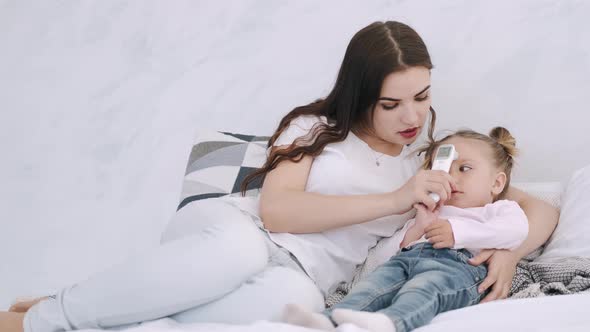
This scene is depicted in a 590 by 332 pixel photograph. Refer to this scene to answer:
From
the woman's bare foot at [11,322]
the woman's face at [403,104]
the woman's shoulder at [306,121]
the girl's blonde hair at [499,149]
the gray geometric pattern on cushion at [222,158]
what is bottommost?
the woman's bare foot at [11,322]

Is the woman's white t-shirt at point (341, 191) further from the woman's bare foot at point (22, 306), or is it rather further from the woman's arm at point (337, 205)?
the woman's bare foot at point (22, 306)

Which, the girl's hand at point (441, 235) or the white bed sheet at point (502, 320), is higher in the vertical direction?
the girl's hand at point (441, 235)

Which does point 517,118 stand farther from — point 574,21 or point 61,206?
point 61,206

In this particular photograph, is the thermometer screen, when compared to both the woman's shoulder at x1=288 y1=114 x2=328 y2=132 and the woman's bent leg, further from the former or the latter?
the woman's bent leg

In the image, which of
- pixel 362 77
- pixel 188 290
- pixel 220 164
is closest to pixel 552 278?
pixel 362 77

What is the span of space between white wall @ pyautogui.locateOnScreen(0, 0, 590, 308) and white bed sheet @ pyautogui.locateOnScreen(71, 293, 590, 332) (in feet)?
2.80

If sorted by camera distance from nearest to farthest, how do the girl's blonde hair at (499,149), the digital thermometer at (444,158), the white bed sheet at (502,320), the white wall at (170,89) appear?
1. the white bed sheet at (502,320)
2. the digital thermometer at (444,158)
3. the girl's blonde hair at (499,149)
4. the white wall at (170,89)

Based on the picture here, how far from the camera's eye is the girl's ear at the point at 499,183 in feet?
5.72

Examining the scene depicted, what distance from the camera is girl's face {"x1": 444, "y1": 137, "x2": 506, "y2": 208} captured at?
5.61 ft

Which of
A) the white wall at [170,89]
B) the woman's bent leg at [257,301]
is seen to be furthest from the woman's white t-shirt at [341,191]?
the white wall at [170,89]

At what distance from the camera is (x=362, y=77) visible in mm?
1733

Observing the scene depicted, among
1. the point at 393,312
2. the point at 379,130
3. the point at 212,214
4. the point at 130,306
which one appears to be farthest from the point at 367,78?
the point at 130,306

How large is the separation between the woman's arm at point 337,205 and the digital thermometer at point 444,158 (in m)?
0.04

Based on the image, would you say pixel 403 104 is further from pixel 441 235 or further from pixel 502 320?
pixel 502 320
